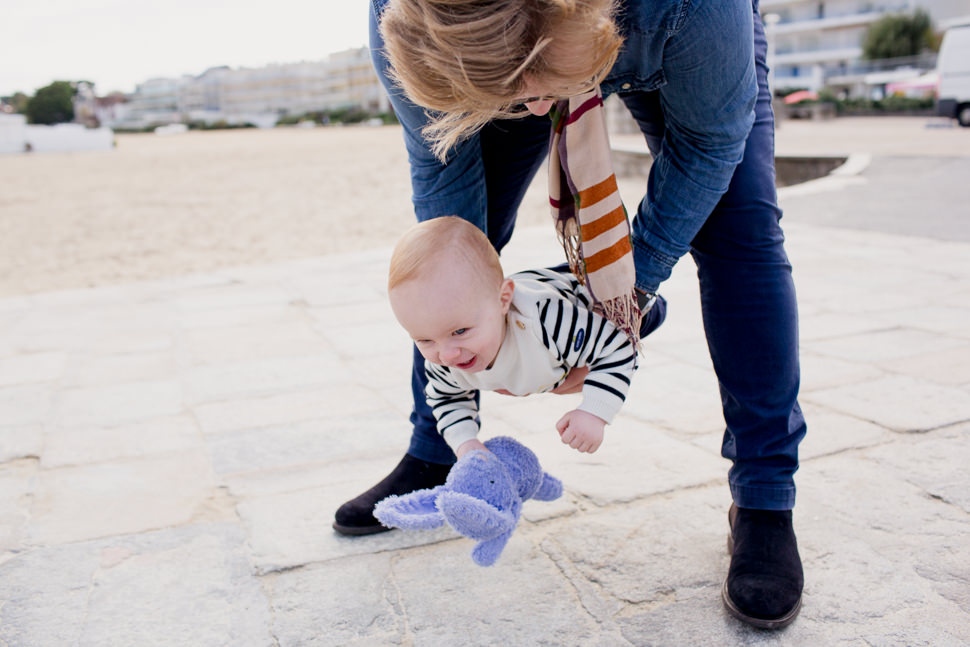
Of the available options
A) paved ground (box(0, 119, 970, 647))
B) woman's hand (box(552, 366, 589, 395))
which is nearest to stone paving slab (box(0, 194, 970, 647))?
paved ground (box(0, 119, 970, 647))

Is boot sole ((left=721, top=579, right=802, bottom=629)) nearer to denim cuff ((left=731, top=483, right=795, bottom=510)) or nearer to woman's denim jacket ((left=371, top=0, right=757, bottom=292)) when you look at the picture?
denim cuff ((left=731, top=483, right=795, bottom=510))

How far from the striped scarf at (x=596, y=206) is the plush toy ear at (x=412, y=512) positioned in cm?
46

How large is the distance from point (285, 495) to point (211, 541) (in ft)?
0.83

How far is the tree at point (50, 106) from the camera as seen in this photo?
3396 inches

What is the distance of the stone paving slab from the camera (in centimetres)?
147

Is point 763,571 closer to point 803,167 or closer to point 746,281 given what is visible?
point 746,281

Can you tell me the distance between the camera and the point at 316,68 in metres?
109

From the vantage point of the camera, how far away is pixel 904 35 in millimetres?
43750

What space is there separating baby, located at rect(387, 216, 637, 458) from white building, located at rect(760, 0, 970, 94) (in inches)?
1921

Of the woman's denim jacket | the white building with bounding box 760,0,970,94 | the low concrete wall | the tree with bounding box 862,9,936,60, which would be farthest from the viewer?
the white building with bounding box 760,0,970,94

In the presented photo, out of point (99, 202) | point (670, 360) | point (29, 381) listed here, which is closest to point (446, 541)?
point (670, 360)

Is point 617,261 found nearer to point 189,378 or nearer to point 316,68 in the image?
point 189,378

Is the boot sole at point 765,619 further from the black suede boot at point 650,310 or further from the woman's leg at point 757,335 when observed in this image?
the black suede boot at point 650,310

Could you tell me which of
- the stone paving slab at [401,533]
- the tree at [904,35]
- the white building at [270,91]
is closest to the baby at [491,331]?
the stone paving slab at [401,533]
